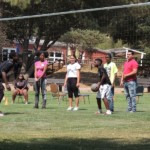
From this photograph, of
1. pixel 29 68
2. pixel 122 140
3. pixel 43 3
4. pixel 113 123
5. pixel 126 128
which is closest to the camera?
pixel 122 140

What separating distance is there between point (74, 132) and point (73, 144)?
6.25 feet

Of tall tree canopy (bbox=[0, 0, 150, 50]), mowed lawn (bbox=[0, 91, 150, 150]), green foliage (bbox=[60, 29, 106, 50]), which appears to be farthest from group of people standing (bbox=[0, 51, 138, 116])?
green foliage (bbox=[60, 29, 106, 50])

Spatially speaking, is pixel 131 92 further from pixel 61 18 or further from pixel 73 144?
pixel 61 18

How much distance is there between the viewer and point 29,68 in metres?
45.2

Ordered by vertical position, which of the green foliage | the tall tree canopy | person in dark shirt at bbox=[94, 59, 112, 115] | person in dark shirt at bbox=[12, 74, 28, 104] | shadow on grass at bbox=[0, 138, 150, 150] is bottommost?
person in dark shirt at bbox=[12, 74, 28, 104]

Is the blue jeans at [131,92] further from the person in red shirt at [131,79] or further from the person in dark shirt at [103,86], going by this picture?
the person in dark shirt at [103,86]

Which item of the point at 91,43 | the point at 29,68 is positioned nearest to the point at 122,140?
the point at 29,68

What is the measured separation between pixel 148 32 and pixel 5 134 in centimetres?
4288

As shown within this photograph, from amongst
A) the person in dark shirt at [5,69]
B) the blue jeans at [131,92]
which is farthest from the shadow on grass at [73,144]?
the blue jeans at [131,92]

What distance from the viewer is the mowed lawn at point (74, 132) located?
28.6 feet

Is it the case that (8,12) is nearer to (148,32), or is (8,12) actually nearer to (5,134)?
(148,32)

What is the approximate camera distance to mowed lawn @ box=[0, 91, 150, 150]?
28.6 ft

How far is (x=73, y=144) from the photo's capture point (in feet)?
29.0

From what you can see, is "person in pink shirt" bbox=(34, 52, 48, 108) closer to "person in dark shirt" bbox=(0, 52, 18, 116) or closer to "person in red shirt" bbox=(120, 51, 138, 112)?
"person in red shirt" bbox=(120, 51, 138, 112)
